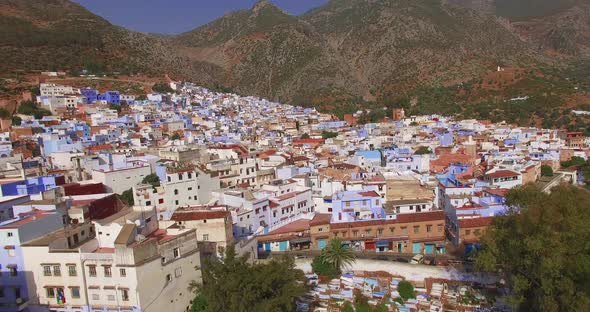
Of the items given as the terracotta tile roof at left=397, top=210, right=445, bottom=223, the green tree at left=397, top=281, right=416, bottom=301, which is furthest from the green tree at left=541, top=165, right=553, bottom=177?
the green tree at left=397, top=281, right=416, bottom=301

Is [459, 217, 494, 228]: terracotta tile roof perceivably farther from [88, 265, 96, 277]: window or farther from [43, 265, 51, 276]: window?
[43, 265, 51, 276]: window

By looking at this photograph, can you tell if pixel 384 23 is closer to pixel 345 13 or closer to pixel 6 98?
pixel 345 13

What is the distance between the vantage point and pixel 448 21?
105 m

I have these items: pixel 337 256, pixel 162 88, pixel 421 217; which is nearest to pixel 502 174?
pixel 421 217

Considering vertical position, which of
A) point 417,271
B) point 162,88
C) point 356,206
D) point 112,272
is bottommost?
point 417,271

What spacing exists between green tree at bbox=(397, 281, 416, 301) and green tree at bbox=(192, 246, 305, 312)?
5170 millimetres

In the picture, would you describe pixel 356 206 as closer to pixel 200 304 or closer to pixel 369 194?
pixel 369 194

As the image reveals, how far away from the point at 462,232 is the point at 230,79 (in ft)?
324

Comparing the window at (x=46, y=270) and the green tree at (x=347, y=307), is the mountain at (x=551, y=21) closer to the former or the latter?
the green tree at (x=347, y=307)

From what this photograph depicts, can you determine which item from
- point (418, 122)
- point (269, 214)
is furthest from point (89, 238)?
point (418, 122)

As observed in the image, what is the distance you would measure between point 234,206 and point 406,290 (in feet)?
31.0

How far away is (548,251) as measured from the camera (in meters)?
12.9

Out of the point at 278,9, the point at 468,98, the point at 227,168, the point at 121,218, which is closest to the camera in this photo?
the point at 121,218

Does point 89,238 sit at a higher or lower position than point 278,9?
lower
